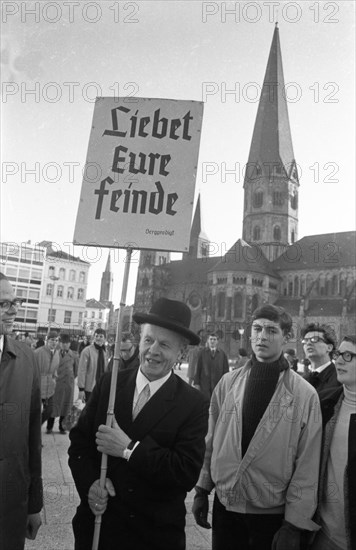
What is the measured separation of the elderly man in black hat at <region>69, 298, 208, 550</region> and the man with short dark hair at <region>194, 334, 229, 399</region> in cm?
684

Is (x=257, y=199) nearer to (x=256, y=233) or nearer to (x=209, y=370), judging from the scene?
(x=256, y=233)

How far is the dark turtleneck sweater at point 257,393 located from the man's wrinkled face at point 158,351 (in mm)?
785

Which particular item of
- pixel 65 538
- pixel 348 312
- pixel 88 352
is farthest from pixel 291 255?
pixel 65 538

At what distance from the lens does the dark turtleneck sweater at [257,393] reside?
2.99 m

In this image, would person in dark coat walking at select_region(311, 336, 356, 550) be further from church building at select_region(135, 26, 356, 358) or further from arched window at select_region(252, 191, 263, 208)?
arched window at select_region(252, 191, 263, 208)

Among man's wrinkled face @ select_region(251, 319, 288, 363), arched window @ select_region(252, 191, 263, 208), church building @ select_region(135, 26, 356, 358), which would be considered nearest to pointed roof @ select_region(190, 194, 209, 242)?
church building @ select_region(135, 26, 356, 358)

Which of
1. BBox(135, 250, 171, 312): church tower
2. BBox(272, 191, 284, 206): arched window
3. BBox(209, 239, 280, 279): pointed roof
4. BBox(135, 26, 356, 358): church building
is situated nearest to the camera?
BBox(135, 26, 356, 358): church building

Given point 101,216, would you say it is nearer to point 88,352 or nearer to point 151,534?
point 151,534

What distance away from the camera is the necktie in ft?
8.34

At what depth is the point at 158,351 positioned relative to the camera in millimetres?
2559

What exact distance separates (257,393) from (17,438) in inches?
64.5

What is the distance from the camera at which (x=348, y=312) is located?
170 ft

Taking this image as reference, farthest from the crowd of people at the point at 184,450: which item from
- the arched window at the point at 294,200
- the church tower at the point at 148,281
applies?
the church tower at the point at 148,281

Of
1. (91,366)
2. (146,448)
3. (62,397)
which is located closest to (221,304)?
(62,397)
